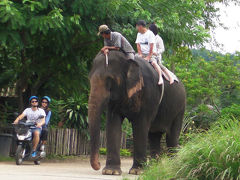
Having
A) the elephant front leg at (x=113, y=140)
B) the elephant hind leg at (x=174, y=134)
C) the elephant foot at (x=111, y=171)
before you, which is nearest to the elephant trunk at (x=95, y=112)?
the elephant foot at (x=111, y=171)

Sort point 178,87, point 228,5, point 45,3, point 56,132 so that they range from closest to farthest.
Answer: point 178,87, point 45,3, point 56,132, point 228,5

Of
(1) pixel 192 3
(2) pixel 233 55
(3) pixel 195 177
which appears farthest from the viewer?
(2) pixel 233 55

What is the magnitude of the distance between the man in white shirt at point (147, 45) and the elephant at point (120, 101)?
284 mm

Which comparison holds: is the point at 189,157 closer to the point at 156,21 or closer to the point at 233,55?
the point at 156,21

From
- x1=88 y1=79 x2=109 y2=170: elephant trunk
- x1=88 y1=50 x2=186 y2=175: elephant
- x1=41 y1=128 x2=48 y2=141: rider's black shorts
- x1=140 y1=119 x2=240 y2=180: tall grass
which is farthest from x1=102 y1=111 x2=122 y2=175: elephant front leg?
x1=41 y1=128 x2=48 y2=141: rider's black shorts

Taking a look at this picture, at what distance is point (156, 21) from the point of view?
50.8 ft

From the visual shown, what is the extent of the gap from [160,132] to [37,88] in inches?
278

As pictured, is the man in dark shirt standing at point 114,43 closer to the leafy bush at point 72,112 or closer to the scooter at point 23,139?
the scooter at point 23,139

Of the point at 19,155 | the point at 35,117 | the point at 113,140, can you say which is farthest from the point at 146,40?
the point at 19,155

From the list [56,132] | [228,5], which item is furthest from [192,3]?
[228,5]

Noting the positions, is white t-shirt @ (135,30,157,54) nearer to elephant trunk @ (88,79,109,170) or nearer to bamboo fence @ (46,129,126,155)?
elephant trunk @ (88,79,109,170)

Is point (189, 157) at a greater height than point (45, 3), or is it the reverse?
point (45, 3)

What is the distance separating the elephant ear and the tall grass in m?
2.43

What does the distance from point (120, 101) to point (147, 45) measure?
1.67 metres
